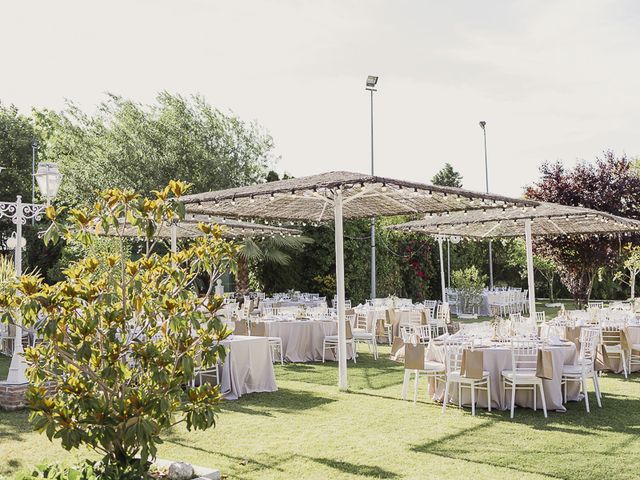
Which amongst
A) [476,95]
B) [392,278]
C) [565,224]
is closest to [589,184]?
[565,224]

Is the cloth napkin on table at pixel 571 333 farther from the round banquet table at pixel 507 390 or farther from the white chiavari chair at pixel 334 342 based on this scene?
the white chiavari chair at pixel 334 342

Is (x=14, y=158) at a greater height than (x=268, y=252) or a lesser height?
greater

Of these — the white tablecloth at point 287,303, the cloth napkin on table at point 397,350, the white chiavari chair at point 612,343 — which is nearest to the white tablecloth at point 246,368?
the cloth napkin on table at point 397,350

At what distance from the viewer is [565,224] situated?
48.6 feet

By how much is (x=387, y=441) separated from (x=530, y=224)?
7910mm

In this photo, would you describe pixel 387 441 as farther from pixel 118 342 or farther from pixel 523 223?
pixel 523 223

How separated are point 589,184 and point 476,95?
599 cm

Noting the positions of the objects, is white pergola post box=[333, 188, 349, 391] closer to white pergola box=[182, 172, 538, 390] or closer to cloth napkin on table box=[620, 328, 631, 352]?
white pergola box=[182, 172, 538, 390]

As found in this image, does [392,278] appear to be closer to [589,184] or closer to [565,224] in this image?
[589,184]

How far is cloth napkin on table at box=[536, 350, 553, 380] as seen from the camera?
26.2ft

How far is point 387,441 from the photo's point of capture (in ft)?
22.1

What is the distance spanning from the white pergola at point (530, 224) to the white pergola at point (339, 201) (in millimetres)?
1669

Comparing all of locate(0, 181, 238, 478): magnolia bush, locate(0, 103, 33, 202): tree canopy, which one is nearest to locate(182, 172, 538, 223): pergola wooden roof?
locate(0, 181, 238, 478): magnolia bush

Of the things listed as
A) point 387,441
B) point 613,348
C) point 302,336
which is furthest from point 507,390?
point 302,336
